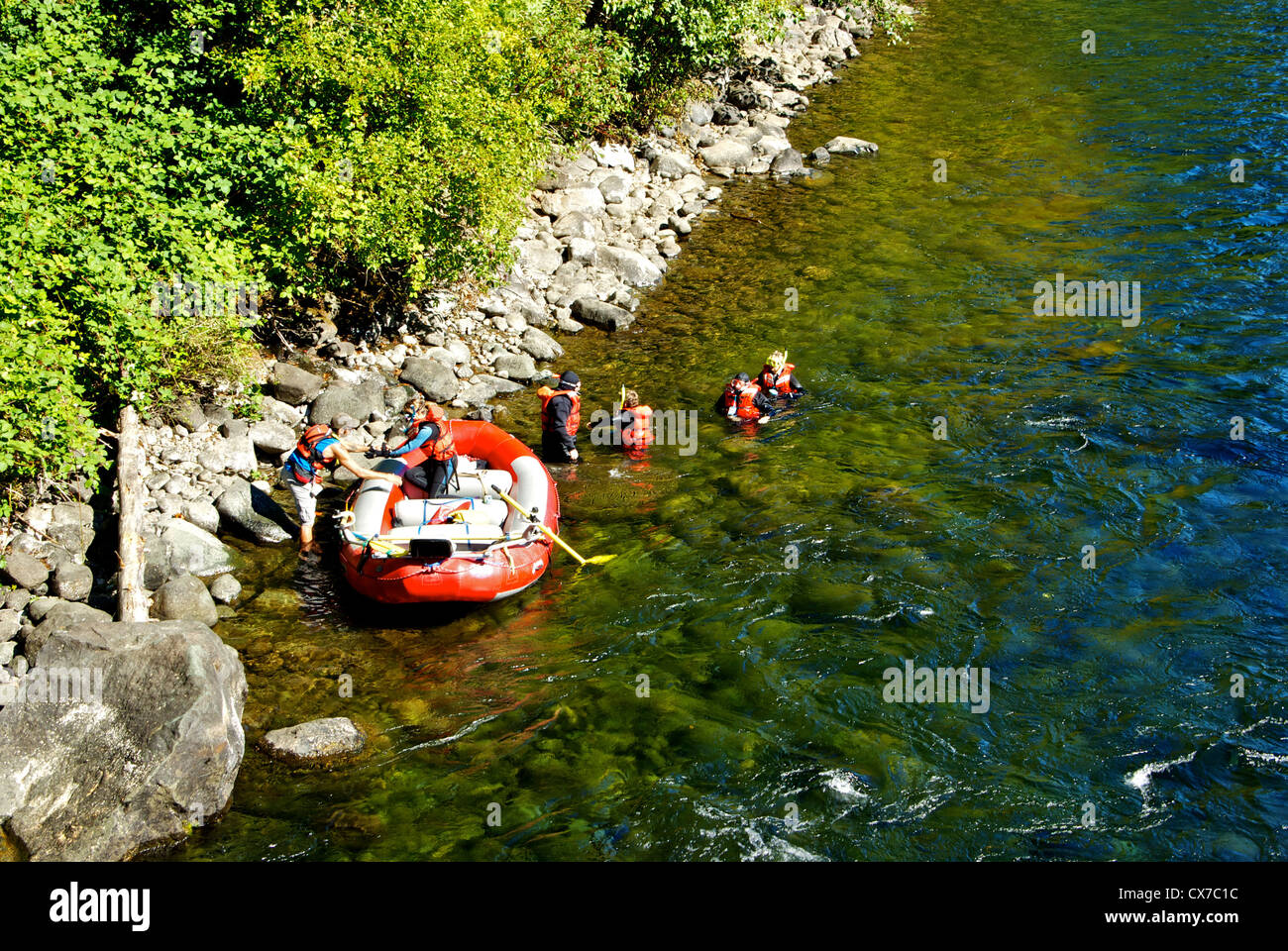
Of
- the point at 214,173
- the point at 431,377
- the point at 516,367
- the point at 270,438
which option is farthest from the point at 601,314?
the point at 214,173

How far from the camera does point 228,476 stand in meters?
13.6

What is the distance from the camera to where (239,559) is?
1254 centimetres

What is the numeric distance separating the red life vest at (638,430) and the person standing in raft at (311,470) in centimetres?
349

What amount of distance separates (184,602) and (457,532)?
10.2 ft

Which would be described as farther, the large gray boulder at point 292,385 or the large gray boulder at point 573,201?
the large gray boulder at point 573,201

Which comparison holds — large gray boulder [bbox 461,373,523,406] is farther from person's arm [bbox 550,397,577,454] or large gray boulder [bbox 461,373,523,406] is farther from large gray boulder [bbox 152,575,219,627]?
large gray boulder [bbox 152,575,219,627]

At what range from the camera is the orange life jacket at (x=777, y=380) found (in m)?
15.6

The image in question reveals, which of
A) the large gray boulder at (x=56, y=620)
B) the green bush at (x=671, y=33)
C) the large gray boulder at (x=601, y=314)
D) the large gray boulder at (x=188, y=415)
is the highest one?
Result: the green bush at (x=671, y=33)

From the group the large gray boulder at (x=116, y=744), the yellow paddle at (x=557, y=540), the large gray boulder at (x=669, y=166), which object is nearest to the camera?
the large gray boulder at (x=116, y=744)

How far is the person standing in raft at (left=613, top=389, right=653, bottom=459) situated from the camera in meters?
14.6

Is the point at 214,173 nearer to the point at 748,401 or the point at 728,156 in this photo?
the point at 748,401

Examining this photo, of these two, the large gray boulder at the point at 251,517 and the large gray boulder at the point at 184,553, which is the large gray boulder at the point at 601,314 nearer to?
the large gray boulder at the point at 251,517

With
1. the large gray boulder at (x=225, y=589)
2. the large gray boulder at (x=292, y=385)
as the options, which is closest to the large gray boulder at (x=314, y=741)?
the large gray boulder at (x=225, y=589)
